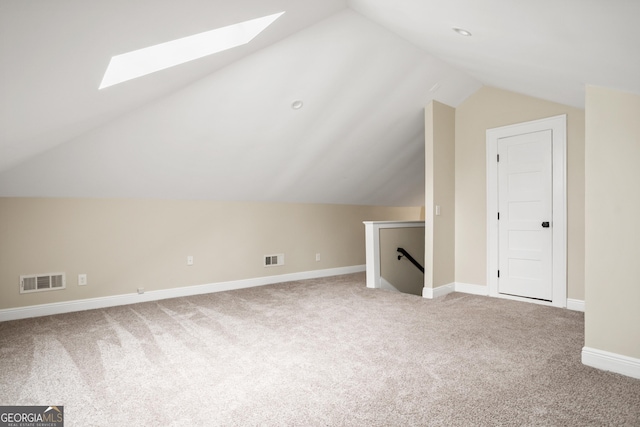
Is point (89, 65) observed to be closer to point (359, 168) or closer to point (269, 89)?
point (269, 89)

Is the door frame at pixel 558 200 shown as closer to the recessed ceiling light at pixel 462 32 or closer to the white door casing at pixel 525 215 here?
the white door casing at pixel 525 215

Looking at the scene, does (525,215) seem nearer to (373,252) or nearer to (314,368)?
(373,252)

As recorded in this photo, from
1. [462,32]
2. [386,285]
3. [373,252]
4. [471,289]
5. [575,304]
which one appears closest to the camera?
[462,32]

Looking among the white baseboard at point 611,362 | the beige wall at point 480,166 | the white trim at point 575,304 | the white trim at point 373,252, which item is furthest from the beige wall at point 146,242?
the white baseboard at point 611,362

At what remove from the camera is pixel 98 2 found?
1.60 meters

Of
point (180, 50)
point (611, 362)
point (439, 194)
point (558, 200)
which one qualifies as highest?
point (180, 50)

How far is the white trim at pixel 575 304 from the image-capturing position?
398 cm

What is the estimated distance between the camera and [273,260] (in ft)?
19.1

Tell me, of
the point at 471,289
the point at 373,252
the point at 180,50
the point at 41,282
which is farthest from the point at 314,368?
the point at 41,282

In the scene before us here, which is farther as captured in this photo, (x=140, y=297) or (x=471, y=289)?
(x=471, y=289)

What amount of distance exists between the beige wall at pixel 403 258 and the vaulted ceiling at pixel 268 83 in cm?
117

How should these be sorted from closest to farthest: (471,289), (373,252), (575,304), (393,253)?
1. (575,304)
2. (471,289)
3. (373,252)
4. (393,253)

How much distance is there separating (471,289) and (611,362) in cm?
244

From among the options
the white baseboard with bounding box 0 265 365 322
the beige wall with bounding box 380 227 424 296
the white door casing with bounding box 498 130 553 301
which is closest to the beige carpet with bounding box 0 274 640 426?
the white baseboard with bounding box 0 265 365 322
